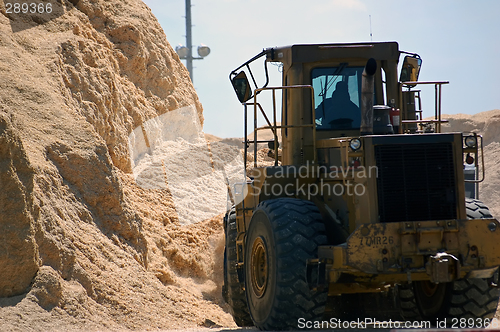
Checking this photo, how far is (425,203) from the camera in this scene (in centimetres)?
628

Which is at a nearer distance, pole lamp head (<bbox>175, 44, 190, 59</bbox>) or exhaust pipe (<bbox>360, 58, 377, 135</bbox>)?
exhaust pipe (<bbox>360, 58, 377, 135</bbox>)

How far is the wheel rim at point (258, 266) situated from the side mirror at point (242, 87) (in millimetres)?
→ 1810

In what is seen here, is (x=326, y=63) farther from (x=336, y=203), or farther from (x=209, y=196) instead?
(x=209, y=196)

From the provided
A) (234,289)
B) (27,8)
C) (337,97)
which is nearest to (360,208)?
(337,97)

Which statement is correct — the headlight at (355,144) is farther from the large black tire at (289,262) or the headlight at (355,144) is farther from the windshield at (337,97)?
the windshield at (337,97)

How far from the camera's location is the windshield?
7.46m

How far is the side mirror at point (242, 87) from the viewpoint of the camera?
24.6 ft

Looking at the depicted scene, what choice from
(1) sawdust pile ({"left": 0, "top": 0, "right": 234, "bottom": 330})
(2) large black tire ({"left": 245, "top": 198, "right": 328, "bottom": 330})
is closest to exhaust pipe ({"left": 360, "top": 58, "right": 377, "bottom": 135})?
(2) large black tire ({"left": 245, "top": 198, "right": 328, "bottom": 330})

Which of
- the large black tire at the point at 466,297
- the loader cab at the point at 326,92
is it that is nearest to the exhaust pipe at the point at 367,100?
the loader cab at the point at 326,92

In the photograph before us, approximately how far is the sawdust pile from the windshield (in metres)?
4.09

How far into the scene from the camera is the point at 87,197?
407 inches

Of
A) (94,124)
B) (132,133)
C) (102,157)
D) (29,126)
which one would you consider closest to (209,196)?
(132,133)

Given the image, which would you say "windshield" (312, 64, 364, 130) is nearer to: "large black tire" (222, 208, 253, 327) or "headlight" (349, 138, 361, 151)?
"headlight" (349, 138, 361, 151)

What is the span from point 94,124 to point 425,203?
8.41 metres
